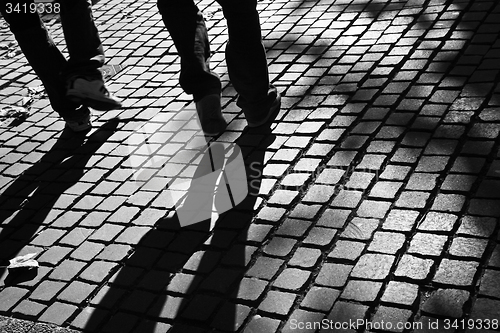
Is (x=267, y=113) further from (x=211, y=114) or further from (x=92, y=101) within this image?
(x=92, y=101)

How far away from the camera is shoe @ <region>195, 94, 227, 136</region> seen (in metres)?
4.14

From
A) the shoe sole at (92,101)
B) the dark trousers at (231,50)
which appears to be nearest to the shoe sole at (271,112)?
the dark trousers at (231,50)

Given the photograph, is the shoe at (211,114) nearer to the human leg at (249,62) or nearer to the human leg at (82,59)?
the human leg at (249,62)

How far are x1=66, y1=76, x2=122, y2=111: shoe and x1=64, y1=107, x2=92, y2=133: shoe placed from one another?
12 cm

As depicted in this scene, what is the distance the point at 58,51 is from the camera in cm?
443

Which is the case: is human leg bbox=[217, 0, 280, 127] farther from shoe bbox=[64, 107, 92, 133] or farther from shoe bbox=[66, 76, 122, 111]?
shoe bbox=[64, 107, 92, 133]

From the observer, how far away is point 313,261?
2.99m

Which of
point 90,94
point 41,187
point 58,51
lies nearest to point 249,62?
point 90,94

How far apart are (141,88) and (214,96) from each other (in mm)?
1134

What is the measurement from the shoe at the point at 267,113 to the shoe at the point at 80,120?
4.04ft

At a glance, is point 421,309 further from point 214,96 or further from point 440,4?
point 440,4

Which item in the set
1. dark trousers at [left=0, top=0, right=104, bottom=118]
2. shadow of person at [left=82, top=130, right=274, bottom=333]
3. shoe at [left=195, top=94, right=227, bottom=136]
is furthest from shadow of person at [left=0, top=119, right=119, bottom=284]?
shoe at [left=195, top=94, right=227, bottom=136]

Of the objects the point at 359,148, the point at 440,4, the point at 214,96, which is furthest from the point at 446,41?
the point at 214,96

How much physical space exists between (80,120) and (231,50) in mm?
1336
